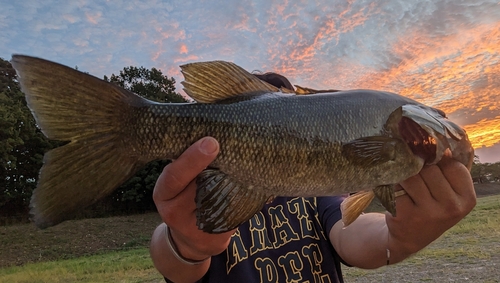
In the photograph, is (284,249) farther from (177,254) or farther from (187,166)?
(187,166)

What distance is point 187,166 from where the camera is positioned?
1.90 m

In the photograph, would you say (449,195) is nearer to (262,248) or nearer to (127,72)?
(262,248)

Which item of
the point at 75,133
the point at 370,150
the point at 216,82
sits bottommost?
the point at 370,150

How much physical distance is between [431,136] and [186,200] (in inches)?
56.5

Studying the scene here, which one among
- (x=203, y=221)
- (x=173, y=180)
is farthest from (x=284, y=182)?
(x=173, y=180)

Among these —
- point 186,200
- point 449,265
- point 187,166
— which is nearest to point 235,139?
point 187,166

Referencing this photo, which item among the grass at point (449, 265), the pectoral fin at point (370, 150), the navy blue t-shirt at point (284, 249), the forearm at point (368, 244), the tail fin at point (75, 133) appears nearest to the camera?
the tail fin at point (75, 133)

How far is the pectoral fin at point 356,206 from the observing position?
2146mm

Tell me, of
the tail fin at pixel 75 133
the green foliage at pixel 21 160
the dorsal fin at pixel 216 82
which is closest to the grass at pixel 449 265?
the dorsal fin at pixel 216 82

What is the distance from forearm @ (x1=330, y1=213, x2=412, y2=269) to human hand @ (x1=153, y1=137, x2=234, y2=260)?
1.15 m

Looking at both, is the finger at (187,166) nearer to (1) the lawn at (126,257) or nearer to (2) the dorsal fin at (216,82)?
(2) the dorsal fin at (216,82)

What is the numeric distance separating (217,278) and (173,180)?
1.38 meters

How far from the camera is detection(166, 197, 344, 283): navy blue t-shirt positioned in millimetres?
2961

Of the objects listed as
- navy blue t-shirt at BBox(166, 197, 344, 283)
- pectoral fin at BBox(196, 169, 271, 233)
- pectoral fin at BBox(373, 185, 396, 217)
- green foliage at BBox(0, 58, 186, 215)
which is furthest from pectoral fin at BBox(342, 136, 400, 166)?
green foliage at BBox(0, 58, 186, 215)
